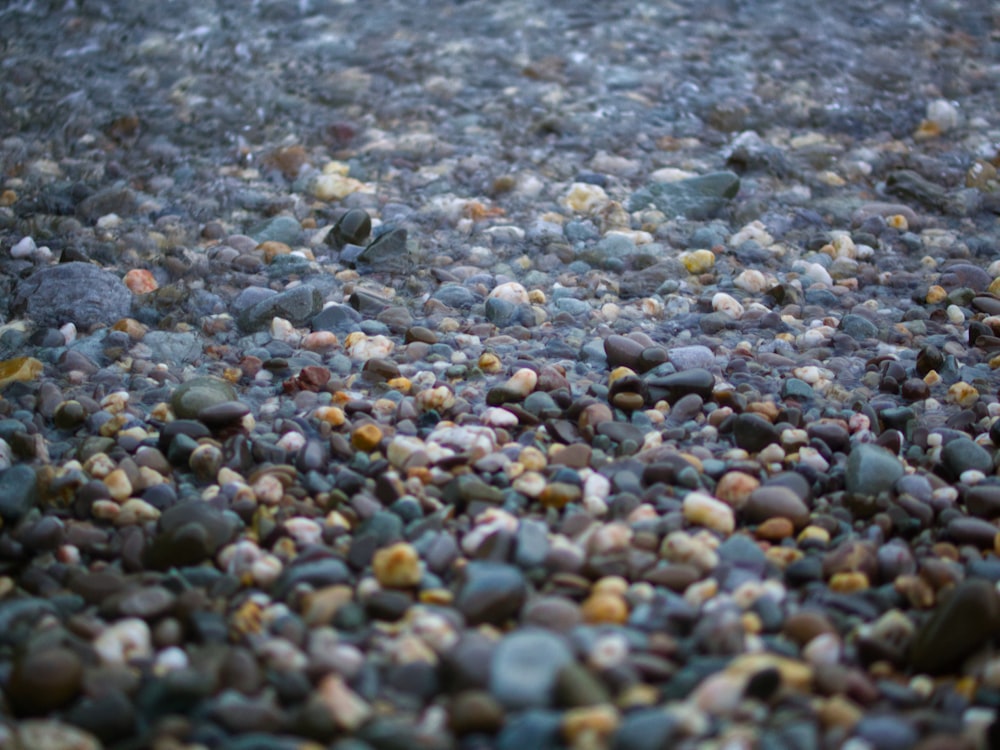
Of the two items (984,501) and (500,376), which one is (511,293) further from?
(984,501)

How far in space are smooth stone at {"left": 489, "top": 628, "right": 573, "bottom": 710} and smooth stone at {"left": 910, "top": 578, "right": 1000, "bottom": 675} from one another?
0.59m

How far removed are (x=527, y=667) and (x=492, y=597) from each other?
0.17m

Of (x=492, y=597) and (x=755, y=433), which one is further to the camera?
(x=755, y=433)

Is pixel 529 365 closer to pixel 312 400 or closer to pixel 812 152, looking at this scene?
pixel 312 400

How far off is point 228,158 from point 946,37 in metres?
3.44

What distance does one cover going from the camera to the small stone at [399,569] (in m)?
1.59

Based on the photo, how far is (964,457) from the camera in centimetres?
204

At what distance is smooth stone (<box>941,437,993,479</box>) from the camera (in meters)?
2.04

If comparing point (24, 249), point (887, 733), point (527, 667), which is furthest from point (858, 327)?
point (24, 249)

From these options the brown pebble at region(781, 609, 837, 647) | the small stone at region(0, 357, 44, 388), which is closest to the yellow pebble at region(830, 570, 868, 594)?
the brown pebble at region(781, 609, 837, 647)

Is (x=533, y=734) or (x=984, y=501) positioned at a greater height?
(x=533, y=734)

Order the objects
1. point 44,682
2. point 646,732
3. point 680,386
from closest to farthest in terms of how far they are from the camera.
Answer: point 646,732, point 44,682, point 680,386

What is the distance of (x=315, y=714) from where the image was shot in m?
1.29

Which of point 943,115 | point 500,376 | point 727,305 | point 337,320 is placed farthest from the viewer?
point 943,115
